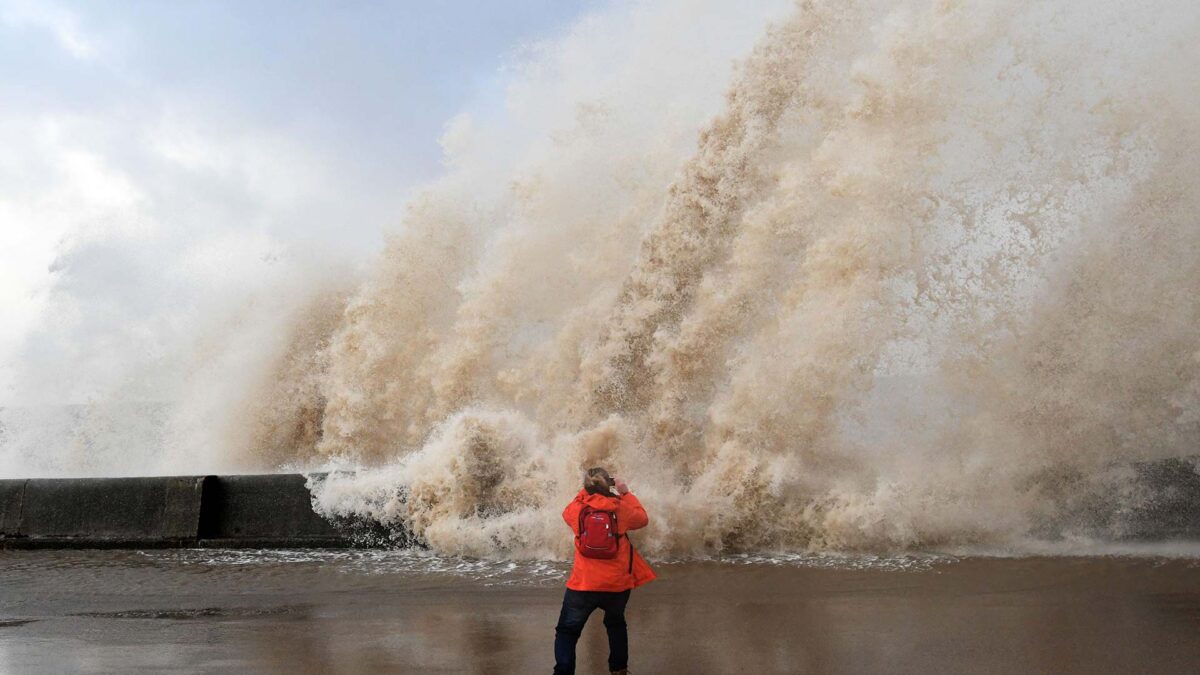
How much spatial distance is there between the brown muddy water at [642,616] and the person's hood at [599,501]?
0.85 m

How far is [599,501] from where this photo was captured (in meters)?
4.75

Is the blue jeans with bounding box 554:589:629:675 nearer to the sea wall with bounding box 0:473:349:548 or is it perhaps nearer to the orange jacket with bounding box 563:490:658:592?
the orange jacket with bounding box 563:490:658:592

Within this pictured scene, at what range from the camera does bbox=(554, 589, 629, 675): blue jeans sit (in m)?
4.50

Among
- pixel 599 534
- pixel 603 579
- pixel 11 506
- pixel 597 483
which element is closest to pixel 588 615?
pixel 603 579

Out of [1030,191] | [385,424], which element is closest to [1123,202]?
[1030,191]

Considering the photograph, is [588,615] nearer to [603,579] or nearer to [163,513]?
[603,579]

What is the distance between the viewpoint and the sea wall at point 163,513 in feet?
31.3

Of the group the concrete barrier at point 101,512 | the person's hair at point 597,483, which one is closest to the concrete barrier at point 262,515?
the concrete barrier at point 101,512

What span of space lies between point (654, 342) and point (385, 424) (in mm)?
5169

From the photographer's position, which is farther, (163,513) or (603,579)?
(163,513)

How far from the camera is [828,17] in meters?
11.8

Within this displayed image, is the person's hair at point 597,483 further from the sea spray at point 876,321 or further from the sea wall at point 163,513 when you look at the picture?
the sea wall at point 163,513

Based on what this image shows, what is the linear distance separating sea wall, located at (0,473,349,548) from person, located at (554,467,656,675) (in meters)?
5.27

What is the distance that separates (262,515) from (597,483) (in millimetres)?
5894
